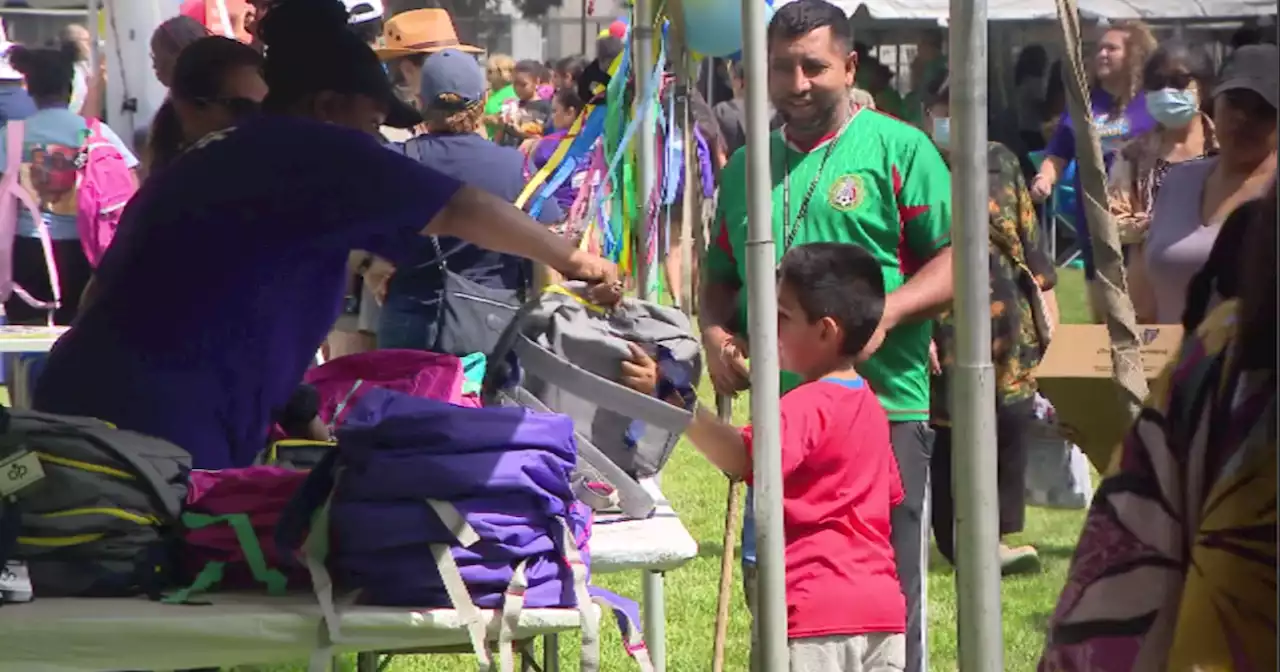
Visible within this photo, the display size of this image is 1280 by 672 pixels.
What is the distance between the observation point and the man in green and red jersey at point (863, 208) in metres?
3.68

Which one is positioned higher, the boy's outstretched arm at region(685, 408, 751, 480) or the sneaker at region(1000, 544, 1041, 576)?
the boy's outstretched arm at region(685, 408, 751, 480)

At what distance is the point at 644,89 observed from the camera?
13.6ft

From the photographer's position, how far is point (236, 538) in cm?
249

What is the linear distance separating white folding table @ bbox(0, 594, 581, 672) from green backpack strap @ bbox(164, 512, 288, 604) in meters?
0.06

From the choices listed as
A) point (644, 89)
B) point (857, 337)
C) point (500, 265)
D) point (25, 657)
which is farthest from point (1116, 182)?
point (25, 657)

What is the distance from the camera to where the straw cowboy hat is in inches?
265

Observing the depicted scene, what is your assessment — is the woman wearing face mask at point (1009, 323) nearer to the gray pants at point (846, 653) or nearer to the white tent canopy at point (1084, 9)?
the gray pants at point (846, 653)

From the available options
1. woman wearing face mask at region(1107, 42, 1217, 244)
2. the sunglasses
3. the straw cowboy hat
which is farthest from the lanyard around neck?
the sunglasses

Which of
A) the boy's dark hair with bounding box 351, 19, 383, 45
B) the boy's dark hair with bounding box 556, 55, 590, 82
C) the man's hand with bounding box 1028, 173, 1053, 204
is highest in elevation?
the boy's dark hair with bounding box 351, 19, 383, 45

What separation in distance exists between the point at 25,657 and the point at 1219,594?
161 cm

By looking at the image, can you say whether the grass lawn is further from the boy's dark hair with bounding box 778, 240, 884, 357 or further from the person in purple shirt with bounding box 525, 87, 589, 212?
the boy's dark hair with bounding box 778, 240, 884, 357

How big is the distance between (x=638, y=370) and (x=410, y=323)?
8.94 feet

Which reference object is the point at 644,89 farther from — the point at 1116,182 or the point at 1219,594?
the point at 1116,182

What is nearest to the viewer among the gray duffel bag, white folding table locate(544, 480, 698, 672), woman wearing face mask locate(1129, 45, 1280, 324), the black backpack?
the black backpack
